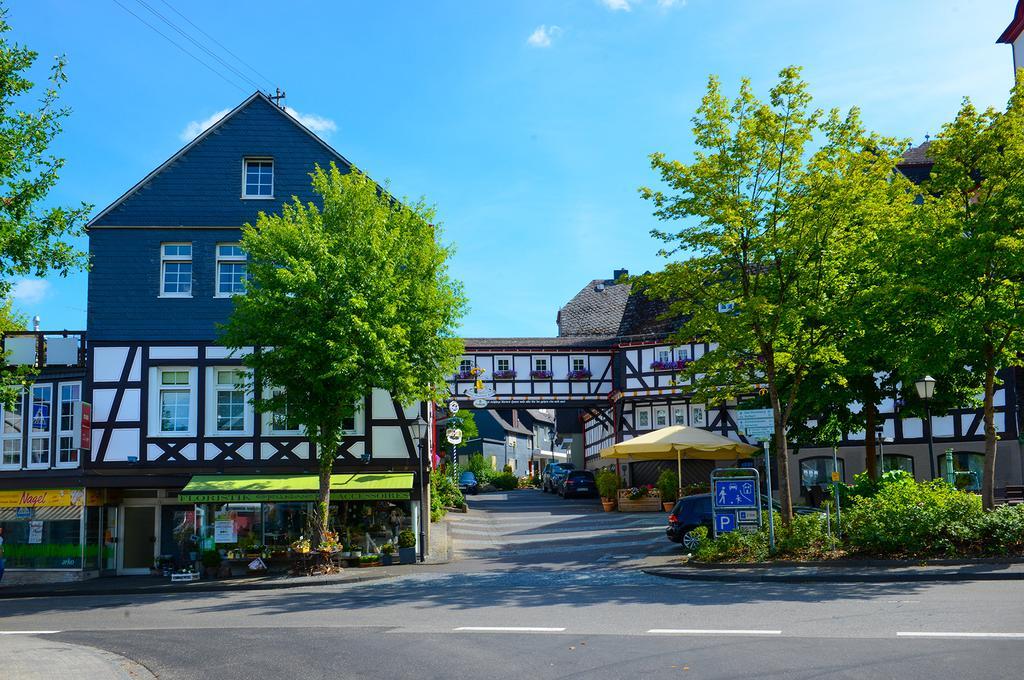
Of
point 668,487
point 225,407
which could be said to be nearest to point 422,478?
point 225,407

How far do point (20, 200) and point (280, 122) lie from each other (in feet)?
38.3

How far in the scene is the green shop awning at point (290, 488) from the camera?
25656 mm

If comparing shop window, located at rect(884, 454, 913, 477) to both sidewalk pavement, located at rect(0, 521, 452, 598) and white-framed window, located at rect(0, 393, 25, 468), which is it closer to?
sidewalk pavement, located at rect(0, 521, 452, 598)

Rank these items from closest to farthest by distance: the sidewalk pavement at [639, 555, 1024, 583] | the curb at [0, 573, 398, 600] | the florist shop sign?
the sidewalk pavement at [639, 555, 1024, 583], the curb at [0, 573, 398, 600], the florist shop sign

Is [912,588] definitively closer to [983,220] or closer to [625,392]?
[983,220]

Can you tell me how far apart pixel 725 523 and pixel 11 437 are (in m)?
20.5

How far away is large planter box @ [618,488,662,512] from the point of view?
37.1 meters

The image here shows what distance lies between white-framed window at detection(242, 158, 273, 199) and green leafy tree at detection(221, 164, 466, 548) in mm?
3514

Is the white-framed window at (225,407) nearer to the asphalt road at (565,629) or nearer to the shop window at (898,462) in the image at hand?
the asphalt road at (565,629)

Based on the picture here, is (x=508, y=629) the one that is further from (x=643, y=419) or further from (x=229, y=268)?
(x=643, y=419)

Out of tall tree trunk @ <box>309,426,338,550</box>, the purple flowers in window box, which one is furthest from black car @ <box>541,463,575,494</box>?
tall tree trunk @ <box>309,426,338,550</box>

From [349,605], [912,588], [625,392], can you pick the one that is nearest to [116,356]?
[349,605]

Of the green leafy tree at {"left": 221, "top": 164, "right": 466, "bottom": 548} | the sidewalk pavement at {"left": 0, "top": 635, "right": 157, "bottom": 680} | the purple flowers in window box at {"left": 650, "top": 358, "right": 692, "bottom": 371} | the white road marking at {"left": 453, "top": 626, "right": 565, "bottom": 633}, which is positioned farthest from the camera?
the purple flowers in window box at {"left": 650, "top": 358, "right": 692, "bottom": 371}

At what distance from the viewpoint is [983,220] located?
18.4 metres
